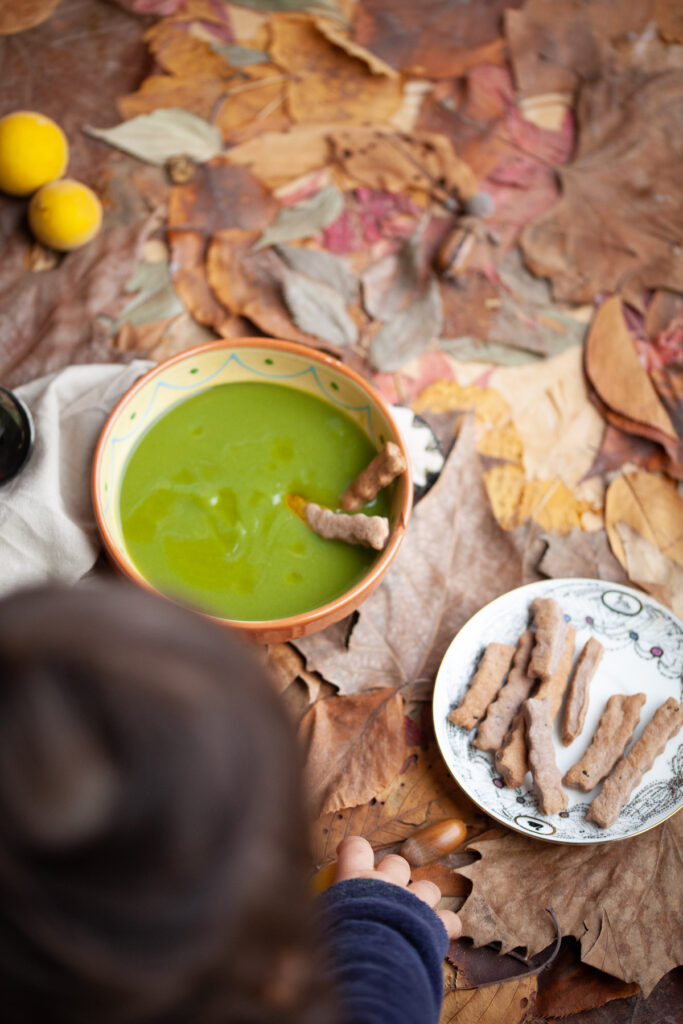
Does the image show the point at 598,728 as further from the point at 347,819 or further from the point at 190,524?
the point at 190,524

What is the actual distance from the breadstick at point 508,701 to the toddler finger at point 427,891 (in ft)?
0.45

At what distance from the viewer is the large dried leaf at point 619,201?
1125 millimetres

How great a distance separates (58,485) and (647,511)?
2.30ft

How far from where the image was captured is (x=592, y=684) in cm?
84

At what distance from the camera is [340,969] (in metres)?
0.60

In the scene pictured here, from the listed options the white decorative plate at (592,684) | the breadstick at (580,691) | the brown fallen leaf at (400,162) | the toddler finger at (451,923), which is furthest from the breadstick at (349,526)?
the brown fallen leaf at (400,162)

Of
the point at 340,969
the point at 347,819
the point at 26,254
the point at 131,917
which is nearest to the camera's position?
the point at 131,917

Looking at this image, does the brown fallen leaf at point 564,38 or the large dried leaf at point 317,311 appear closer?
the large dried leaf at point 317,311

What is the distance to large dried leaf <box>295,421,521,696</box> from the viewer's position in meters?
0.85

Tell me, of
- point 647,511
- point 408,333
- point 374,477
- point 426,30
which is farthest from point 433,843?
point 426,30

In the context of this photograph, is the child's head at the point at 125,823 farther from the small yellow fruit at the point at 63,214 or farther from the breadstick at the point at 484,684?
the small yellow fruit at the point at 63,214

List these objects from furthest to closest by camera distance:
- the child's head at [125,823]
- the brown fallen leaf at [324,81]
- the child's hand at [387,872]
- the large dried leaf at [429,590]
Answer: the brown fallen leaf at [324,81] < the large dried leaf at [429,590] < the child's hand at [387,872] < the child's head at [125,823]

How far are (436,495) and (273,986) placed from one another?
0.65 m

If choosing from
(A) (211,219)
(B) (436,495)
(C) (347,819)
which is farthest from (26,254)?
(C) (347,819)
